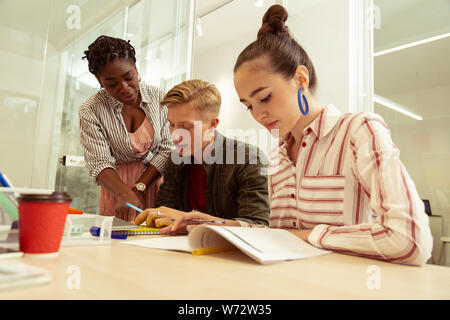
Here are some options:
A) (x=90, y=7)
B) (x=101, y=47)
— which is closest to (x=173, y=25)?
(x=90, y=7)

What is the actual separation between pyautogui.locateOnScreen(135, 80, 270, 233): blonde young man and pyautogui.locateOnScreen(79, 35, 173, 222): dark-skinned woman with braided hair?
0.15 meters

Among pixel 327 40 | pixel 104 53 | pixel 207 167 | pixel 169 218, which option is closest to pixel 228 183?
pixel 207 167

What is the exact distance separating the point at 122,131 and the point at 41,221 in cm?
108

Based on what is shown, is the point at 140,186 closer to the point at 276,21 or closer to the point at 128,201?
the point at 128,201

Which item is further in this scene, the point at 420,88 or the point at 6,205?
the point at 420,88

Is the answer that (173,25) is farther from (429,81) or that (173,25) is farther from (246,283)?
(246,283)

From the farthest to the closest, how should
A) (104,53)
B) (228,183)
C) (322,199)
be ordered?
(104,53) < (228,183) < (322,199)

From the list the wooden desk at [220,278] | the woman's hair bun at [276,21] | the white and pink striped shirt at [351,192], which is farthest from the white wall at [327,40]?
the wooden desk at [220,278]

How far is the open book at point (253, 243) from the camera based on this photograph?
0.54 m

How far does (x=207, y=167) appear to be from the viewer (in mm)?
1353

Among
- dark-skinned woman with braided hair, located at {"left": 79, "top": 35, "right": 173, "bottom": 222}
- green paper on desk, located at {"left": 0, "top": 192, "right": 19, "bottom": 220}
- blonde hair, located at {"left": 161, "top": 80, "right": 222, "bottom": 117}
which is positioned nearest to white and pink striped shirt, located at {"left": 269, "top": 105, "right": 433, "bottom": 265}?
blonde hair, located at {"left": 161, "top": 80, "right": 222, "bottom": 117}

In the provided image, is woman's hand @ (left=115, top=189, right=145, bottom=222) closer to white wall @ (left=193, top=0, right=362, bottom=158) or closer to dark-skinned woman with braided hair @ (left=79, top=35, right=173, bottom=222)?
dark-skinned woman with braided hair @ (left=79, top=35, right=173, bottom=222)

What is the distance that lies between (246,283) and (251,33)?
4413mm

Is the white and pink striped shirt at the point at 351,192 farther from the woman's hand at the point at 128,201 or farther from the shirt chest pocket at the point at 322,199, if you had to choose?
the woman's hand at the point at 128,201
